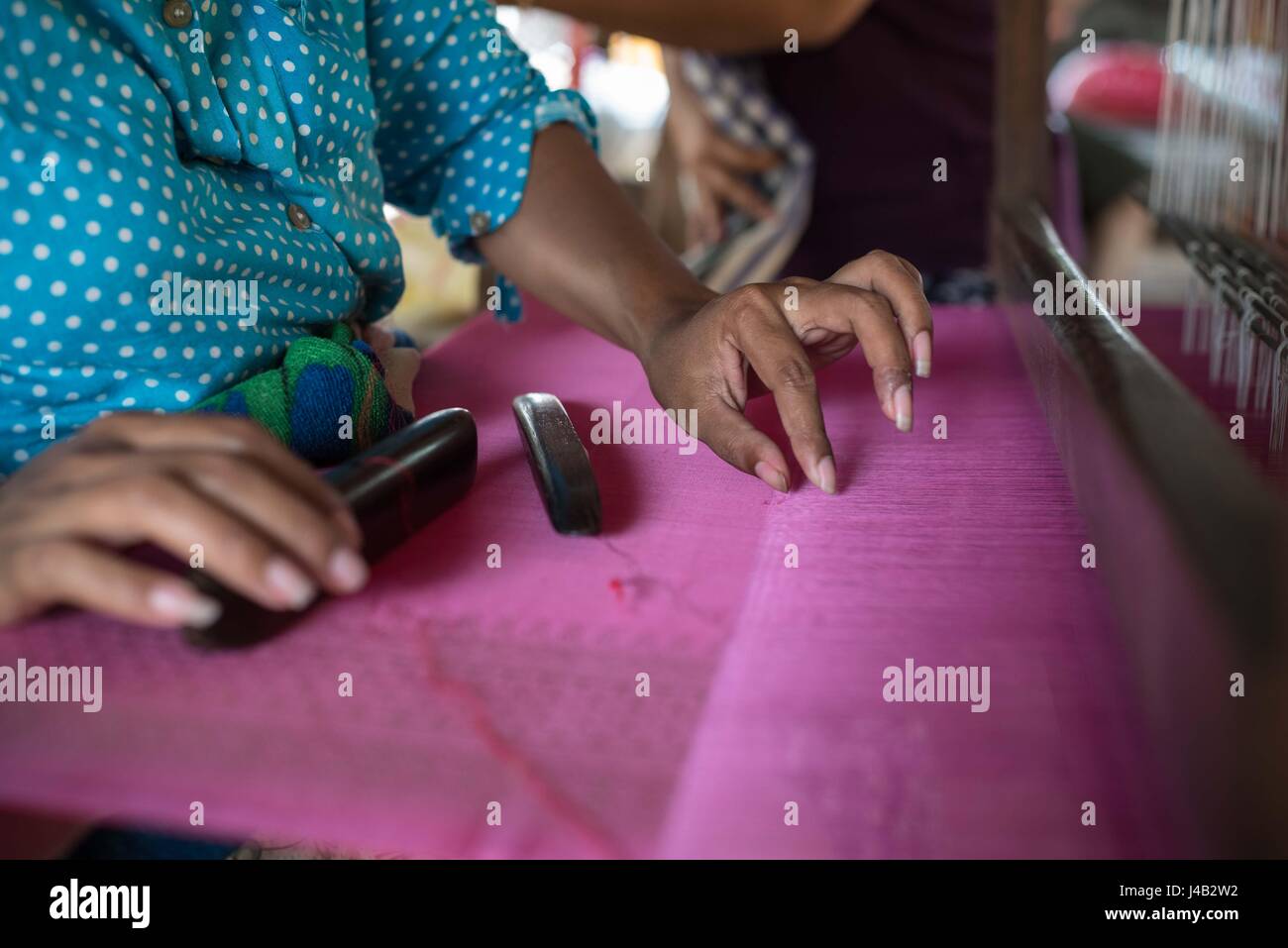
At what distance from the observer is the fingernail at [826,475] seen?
1.82ft

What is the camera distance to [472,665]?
41 centimetres

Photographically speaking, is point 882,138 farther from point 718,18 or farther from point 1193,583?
point 1193,583

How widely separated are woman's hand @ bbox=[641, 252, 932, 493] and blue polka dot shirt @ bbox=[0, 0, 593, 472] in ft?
0.79

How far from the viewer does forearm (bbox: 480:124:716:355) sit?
758 mm

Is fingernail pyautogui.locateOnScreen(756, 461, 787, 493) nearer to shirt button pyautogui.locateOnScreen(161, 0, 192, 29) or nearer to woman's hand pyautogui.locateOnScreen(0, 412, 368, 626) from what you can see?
woman's hand pyautogui.locateOnScreen(0, 412, 368, 626)

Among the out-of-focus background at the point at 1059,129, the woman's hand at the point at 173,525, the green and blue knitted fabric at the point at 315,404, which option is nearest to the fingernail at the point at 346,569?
the woman's hand at the point at 173,525

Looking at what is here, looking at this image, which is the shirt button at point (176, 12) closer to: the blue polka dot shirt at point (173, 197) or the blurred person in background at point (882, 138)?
the blue polka dot shirt at point (173, 197)

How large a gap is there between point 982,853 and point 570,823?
123 mm

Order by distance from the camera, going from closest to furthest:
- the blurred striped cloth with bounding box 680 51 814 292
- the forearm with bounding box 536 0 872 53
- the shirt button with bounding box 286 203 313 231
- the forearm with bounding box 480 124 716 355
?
the shirt button with bounding box 286 203 313 231 → the forearm with bounding box 480 124 716 355 → the forearm with bounding box 536 0 872 53 → the blurred striped cloth with bounding box 680 51 814 292

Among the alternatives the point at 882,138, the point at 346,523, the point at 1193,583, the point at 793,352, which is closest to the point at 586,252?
the point at 793,352

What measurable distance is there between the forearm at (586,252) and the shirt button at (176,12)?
12.3 inches

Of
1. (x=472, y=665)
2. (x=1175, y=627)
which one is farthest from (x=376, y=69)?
(x=1175, y=627)

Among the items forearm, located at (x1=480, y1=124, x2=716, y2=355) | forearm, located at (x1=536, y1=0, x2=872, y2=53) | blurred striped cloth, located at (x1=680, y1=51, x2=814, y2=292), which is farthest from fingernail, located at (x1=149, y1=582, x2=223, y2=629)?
blurred striped cloth, located at (x1=680, y1=51, x2=814, y2=292)

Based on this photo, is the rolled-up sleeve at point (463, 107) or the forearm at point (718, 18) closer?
the rolled-up sleeve at point (463, 107)
